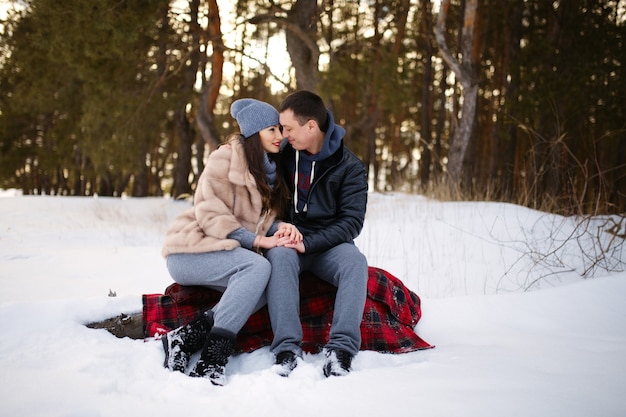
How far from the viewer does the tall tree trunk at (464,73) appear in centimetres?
766

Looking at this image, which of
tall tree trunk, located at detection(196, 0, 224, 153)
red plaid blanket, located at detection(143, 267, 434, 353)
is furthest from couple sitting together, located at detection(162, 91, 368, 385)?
tall tree trunk, located at detection(196, 0, 224, 153)

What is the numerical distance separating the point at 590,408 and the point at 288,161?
190 cm

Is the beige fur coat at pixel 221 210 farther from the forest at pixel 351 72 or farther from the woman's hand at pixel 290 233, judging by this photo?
the forest at pixel 351 72

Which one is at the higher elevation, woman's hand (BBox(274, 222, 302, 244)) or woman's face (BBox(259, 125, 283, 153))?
woman's face (BBox(259, 125, 283, 153))

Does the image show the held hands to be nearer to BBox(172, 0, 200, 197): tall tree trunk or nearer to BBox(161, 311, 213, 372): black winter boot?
BBox(161, 311, 213, 372): black winter boot

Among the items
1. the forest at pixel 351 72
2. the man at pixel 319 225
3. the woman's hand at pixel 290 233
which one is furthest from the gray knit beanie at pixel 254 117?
the forest at pixel 351 72

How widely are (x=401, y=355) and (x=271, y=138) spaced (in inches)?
52.7

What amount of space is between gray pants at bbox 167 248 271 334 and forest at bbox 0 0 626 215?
3652 mm

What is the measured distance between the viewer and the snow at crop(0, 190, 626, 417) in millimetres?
1695

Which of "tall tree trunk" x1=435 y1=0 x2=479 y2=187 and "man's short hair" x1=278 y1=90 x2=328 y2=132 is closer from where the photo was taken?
"man's short hair" x1=278 y1=90 x2=328 y2=132

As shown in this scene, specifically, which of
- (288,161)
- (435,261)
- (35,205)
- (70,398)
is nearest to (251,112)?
(288,161)

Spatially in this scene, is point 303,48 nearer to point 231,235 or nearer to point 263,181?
point 263,181

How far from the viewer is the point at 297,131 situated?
272cm

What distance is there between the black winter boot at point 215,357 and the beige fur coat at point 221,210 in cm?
45
